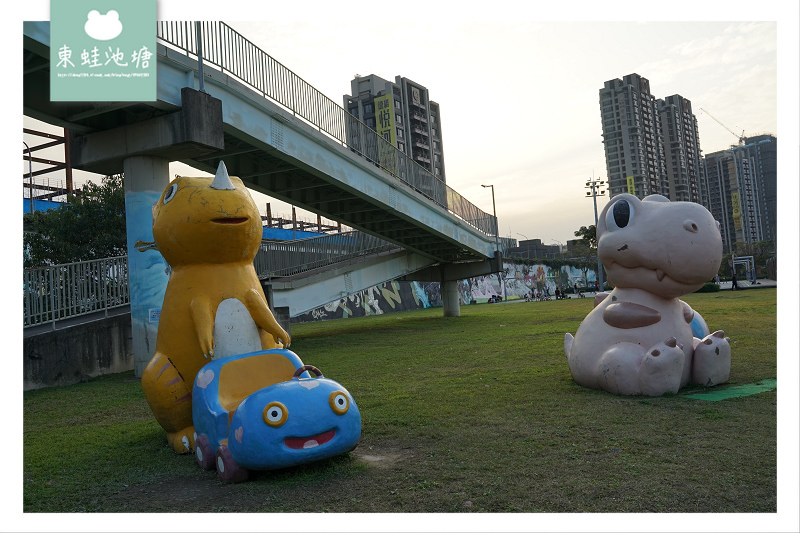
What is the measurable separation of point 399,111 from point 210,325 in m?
66.7

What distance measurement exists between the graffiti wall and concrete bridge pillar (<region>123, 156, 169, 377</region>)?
1993cm

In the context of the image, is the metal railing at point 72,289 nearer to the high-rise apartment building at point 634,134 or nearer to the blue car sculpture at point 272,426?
the blue car sculpture at point 272,426

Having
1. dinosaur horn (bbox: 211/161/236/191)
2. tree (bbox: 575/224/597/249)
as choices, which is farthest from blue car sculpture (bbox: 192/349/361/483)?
tree (bbox: 575/224/597/249)

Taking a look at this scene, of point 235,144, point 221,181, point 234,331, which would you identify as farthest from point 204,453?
point 235,144

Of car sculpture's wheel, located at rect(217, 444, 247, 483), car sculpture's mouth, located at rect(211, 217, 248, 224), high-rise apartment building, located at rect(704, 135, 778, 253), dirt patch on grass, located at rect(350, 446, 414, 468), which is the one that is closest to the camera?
car sculpture's wheel, located at rect(217, 444, 247, 483)

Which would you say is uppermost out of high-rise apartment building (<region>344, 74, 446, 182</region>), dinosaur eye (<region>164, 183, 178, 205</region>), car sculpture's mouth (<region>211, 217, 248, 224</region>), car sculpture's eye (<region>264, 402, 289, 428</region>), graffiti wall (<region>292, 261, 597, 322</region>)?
high-rise apartment building (<region>344, 74, 446, 182</region>)

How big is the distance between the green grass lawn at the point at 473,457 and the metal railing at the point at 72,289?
11.6 feet

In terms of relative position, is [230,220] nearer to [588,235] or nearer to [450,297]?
[450,297]

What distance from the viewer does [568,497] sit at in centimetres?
366

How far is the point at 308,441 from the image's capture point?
425 centimetres

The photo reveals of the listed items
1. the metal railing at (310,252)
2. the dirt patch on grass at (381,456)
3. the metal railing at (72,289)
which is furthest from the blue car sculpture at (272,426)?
the metal railing at (310,252)

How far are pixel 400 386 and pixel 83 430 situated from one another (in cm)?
402

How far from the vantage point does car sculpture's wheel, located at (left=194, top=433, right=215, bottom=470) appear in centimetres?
467

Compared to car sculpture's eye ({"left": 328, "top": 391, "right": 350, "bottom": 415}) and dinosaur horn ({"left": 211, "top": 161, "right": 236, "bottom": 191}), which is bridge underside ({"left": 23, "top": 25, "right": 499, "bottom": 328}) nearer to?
dinosaur horn ({"left": 211, "top": 161, "right": 236, "bottom": 191})
